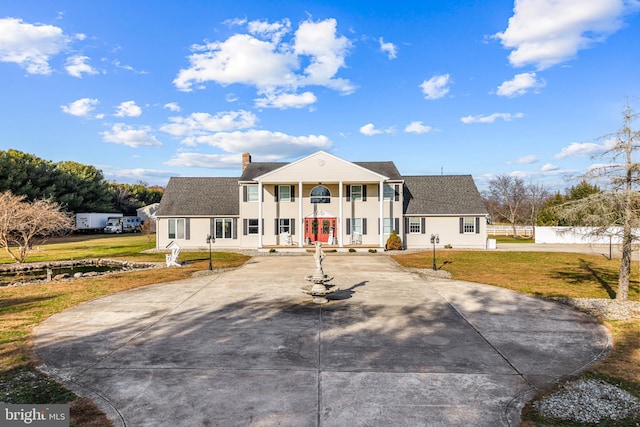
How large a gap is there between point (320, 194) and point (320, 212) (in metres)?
1.53

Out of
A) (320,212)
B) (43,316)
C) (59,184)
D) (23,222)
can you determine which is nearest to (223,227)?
(320,212)

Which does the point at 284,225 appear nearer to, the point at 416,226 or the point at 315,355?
the point at 416,226

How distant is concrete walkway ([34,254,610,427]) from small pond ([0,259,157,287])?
9009mm

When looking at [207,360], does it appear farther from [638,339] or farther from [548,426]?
[638,339]

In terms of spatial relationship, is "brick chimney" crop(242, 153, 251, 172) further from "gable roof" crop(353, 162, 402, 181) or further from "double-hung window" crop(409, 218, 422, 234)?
"double-hung window" crop(409, 218, 422, 234)

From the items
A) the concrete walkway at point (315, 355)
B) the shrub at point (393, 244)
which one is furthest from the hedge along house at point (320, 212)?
the concrete walkway at point (315, 355)

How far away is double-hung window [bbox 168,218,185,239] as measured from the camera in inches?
1211

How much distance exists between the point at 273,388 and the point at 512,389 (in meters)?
4.10

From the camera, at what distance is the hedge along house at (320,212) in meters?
28.6

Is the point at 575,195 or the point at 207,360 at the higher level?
the point at 575,195

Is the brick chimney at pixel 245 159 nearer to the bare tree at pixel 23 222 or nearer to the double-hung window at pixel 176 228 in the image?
the double-hung window at pixel 176 228

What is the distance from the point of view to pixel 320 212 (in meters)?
30.1

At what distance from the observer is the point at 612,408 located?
545 cm

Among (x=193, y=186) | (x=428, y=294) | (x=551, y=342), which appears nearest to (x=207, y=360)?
(x=551, y=342)
